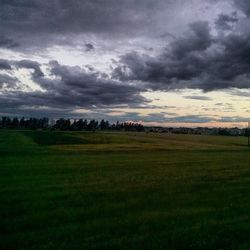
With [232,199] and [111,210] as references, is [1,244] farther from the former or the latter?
[232,199]

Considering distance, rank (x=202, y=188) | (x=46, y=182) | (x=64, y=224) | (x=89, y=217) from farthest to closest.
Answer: (x=46, y=182) < (x=202, y=188) < (x=89, y=217) < (x=64, y=224)

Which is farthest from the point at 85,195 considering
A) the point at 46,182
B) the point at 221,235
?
the point at 221,235

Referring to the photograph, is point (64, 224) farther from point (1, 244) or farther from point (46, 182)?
point (46, 182)

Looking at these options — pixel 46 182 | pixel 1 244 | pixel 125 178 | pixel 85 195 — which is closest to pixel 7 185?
pixel 46 182

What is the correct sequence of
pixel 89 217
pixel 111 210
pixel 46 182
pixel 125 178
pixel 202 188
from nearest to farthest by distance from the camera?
pixel 89 217, pixel 111 210, pixel 202 188, pixel 46 182, pixel 125 178

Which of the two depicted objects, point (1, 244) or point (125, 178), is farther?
→ point (125, 178)

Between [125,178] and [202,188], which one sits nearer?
[202,188]

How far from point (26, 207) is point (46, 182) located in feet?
21.7

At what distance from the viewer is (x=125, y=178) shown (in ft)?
73.6

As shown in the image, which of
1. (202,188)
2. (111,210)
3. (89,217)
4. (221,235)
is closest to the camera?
(221,235)

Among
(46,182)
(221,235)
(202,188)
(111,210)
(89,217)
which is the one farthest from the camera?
(46,182)

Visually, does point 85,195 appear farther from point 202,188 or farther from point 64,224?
point 202,188

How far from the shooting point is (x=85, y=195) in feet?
54.2

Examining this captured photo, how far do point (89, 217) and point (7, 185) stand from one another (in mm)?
8252
